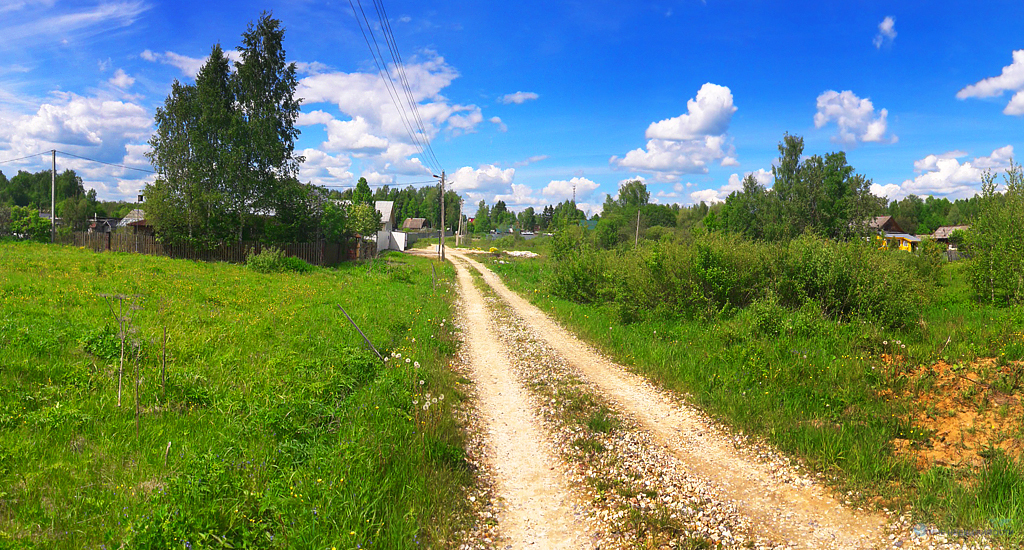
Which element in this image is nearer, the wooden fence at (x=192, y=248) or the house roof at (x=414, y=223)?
the wooden fence at (x=192, y=248)

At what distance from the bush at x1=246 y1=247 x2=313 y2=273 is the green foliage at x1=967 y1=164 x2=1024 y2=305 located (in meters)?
26.7

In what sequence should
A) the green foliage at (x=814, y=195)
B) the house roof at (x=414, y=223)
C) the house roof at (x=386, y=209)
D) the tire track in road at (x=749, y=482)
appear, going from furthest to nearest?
the house roof at (x=414, y=223) → the house roof at (x=386, y=209) → the green foliage at (x=814, y=195) → the tire track in road at (x=749, y=482)

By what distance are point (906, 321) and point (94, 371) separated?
13967 mm

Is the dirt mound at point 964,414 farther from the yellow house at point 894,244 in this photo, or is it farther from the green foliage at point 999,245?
the green foliage at point 999,245

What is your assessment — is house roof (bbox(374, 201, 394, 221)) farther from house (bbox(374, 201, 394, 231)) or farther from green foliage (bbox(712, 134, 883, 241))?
green foliage (bbox(712, 134, 883, 241))

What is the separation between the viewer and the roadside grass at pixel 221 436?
12.4 ft

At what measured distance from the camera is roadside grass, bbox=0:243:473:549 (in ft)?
12.4

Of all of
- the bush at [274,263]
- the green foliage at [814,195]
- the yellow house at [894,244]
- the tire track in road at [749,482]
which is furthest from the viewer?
the green foliage at [814,195]

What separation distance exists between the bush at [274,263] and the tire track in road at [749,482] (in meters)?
21.2

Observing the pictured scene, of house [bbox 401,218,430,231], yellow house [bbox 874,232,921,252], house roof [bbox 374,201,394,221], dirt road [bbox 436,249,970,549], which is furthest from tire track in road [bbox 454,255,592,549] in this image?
house [bbox 401,218,430,231]

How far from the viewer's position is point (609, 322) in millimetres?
12906

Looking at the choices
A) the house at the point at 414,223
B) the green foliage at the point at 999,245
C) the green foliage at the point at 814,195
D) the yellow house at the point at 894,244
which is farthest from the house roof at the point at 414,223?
the green foliage at the point at 999,245

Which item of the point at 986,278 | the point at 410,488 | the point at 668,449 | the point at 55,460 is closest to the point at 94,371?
the point at 55,460

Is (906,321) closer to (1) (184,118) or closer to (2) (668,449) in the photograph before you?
(2) (668,449)
